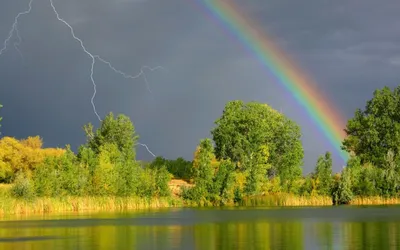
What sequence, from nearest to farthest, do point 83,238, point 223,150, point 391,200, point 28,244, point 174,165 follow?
point 28,244 → point 83,238 → point 391,200 → point 223,150 → point 174,165

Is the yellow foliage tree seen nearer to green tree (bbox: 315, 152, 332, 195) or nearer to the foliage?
the foliage

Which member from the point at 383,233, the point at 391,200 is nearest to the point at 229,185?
the point at 391,200

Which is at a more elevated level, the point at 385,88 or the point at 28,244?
the point at 385,88

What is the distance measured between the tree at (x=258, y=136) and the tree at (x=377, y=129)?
11.6 meters

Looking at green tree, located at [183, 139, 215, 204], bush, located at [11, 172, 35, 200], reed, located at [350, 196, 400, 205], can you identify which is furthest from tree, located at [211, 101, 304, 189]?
bush, located at [11, 172, 35, 200]

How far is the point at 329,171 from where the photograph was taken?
318ft

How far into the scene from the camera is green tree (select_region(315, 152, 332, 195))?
311 feet

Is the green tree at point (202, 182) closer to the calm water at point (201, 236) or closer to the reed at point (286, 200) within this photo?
the reed at point (286, 200)

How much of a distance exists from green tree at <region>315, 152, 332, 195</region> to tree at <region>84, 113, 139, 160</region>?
39.8m

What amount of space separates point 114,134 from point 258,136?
27211mm

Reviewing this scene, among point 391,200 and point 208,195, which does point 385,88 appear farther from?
point 208,195

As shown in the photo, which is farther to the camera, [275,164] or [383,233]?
[275,164]

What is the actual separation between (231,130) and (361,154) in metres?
24.4

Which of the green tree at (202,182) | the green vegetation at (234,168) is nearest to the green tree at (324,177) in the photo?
the green vegetation at (234,168)
